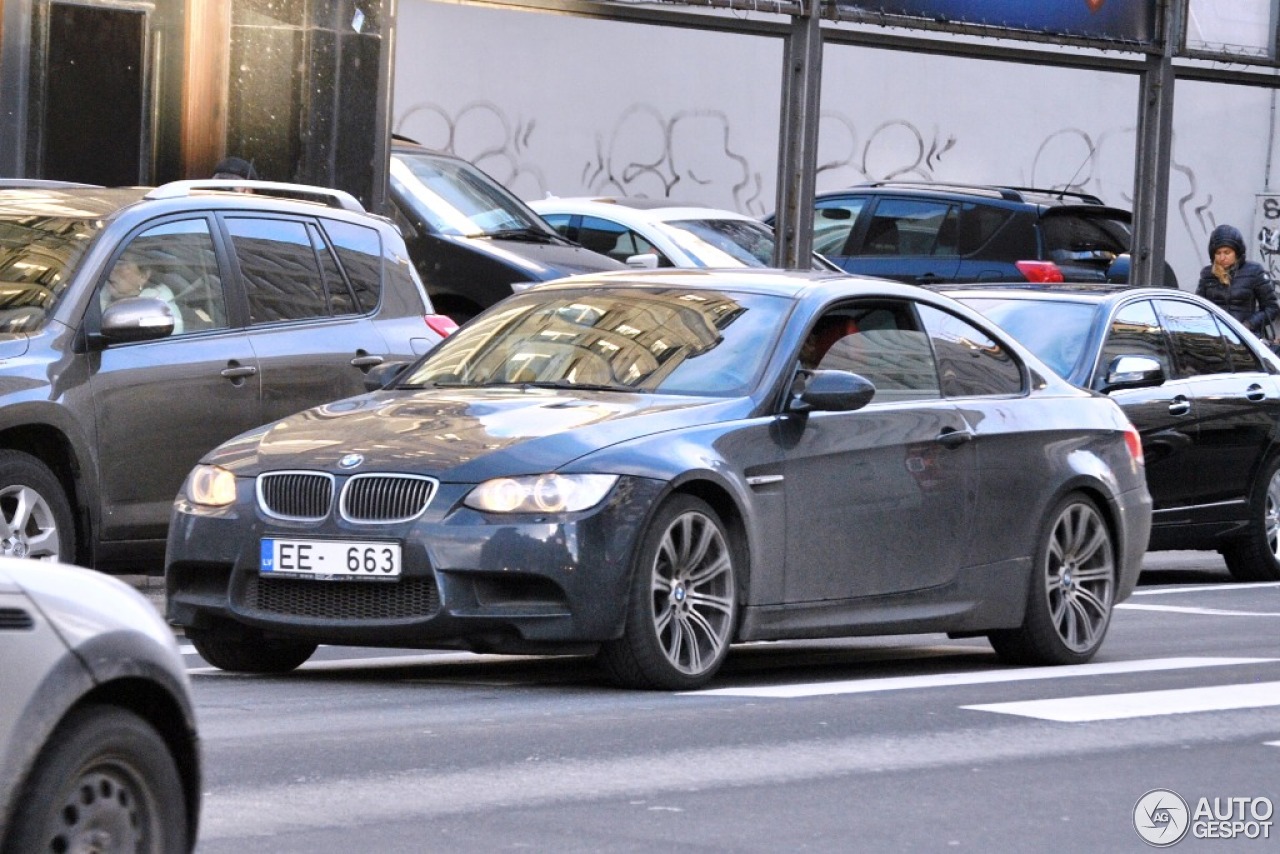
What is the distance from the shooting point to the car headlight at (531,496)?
8.40 meters

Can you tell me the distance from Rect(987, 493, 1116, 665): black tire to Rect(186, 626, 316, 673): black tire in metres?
2.89

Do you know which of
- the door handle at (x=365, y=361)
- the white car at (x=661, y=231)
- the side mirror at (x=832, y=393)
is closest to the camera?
the side mirror at (x=832, y=393)

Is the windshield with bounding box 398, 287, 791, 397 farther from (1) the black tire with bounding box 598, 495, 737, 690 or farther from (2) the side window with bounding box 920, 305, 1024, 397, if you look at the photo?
(2) the side window with bounding box 920, 305, 1024, 397

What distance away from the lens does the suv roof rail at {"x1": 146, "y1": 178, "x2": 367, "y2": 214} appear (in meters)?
11.6

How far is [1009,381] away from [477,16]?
1682cm

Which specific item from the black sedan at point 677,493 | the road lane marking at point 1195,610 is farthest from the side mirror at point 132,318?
the road lane marking at point 1195,610

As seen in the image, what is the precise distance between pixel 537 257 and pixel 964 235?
5.80 metres

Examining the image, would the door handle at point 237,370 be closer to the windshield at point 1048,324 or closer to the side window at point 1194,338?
the windshield at point 1048,324

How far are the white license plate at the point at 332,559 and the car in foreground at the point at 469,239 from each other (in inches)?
360

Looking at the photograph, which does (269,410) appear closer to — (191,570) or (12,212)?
(12,212)

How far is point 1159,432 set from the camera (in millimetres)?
14812

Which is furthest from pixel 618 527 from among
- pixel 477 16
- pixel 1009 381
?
pixel 477 16

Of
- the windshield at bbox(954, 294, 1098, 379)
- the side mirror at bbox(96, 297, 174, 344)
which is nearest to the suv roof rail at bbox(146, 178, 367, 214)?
the side mirror at bbox(96, 297, 174, 344)

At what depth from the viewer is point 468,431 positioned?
28.6 feet
